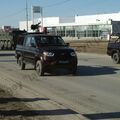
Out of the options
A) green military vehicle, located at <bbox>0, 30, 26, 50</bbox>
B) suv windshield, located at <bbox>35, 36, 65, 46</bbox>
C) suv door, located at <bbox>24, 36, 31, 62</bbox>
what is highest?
suv windshield, located at <bbox>35, 36, 65, 46</bbox>

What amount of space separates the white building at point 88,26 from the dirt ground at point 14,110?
107m

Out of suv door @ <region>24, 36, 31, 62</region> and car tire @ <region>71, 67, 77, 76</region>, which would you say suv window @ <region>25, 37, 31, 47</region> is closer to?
suv door @ <region>24, 36, 31, 62</region>

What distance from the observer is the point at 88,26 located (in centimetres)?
13450

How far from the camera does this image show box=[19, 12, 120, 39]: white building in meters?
123

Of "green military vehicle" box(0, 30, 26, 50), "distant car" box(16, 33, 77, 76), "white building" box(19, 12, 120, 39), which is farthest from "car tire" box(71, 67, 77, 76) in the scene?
"white building" box(19, 12, 120, 39)

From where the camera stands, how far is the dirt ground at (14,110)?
9.18m

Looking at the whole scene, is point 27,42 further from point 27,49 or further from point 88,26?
point 88,26

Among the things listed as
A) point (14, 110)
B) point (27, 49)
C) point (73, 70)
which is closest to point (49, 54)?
point (73, 70)

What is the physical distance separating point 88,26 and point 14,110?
12543 centimetres

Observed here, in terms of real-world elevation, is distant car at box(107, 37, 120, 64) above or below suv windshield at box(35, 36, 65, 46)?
below

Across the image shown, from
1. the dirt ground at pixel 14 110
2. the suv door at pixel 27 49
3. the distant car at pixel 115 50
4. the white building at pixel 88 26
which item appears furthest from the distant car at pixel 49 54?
the white building at pixel 88 26

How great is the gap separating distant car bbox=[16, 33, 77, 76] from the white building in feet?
321

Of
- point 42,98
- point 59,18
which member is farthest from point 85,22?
point 42,98

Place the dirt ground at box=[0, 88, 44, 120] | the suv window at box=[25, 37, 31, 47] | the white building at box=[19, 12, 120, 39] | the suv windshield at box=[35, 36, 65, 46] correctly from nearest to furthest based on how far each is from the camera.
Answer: the dirt ground at box=[0, 88, 44, 120] < the suv windshield at box=[35, 36, 65, 46] < the suv window at box=[25, 37, 31, 47] < the white building at box=[19, 12, 120, 39]
